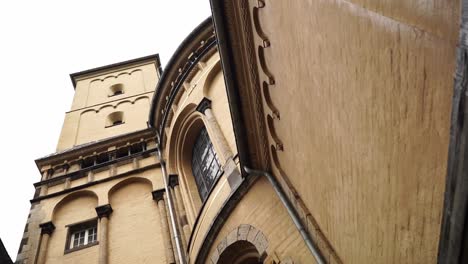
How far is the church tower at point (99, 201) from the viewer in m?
11.7

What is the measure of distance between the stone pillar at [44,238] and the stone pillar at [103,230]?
1355 mm

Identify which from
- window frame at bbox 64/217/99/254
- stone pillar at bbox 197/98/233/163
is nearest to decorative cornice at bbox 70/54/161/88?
window frame at bbox 64/217/99/254

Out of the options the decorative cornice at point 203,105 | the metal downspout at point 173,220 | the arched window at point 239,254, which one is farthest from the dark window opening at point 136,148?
the arched window at point 239,254

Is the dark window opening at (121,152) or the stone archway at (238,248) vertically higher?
the dark window opening at (121,152)

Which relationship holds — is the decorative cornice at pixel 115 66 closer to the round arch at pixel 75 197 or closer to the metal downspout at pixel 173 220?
the round arch at pixel 75 197

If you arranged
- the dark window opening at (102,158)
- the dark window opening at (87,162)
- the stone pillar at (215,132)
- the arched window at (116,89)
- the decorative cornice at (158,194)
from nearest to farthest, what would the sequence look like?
the stone pillar at (215,132) → the decorative cornice at (158,194) → the dark window opening at (87,162) → the dark window opening at (102,158) → the arched window at (116,89)

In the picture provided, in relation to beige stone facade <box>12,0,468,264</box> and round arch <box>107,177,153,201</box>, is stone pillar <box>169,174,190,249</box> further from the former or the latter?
round arch <box>107,177,153,201</box>

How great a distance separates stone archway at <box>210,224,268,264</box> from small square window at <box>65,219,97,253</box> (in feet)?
17.4

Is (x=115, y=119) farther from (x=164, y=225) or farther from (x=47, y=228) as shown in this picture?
(x=164, y=225)

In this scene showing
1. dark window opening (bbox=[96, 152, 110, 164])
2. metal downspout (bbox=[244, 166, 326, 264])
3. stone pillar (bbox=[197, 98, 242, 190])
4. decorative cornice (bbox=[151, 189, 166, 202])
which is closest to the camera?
metal downspout (bbox=[244, 166, 326, 264])

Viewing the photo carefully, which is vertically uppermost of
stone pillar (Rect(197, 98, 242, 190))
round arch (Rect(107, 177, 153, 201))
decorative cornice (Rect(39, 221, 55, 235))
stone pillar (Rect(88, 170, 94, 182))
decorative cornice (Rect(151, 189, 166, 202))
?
stone pillar (Rect(88, 170, 94, 182))

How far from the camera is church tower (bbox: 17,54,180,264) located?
11.7 metres

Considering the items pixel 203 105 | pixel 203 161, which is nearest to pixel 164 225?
pixel 203 161

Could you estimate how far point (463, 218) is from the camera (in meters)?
2.39
